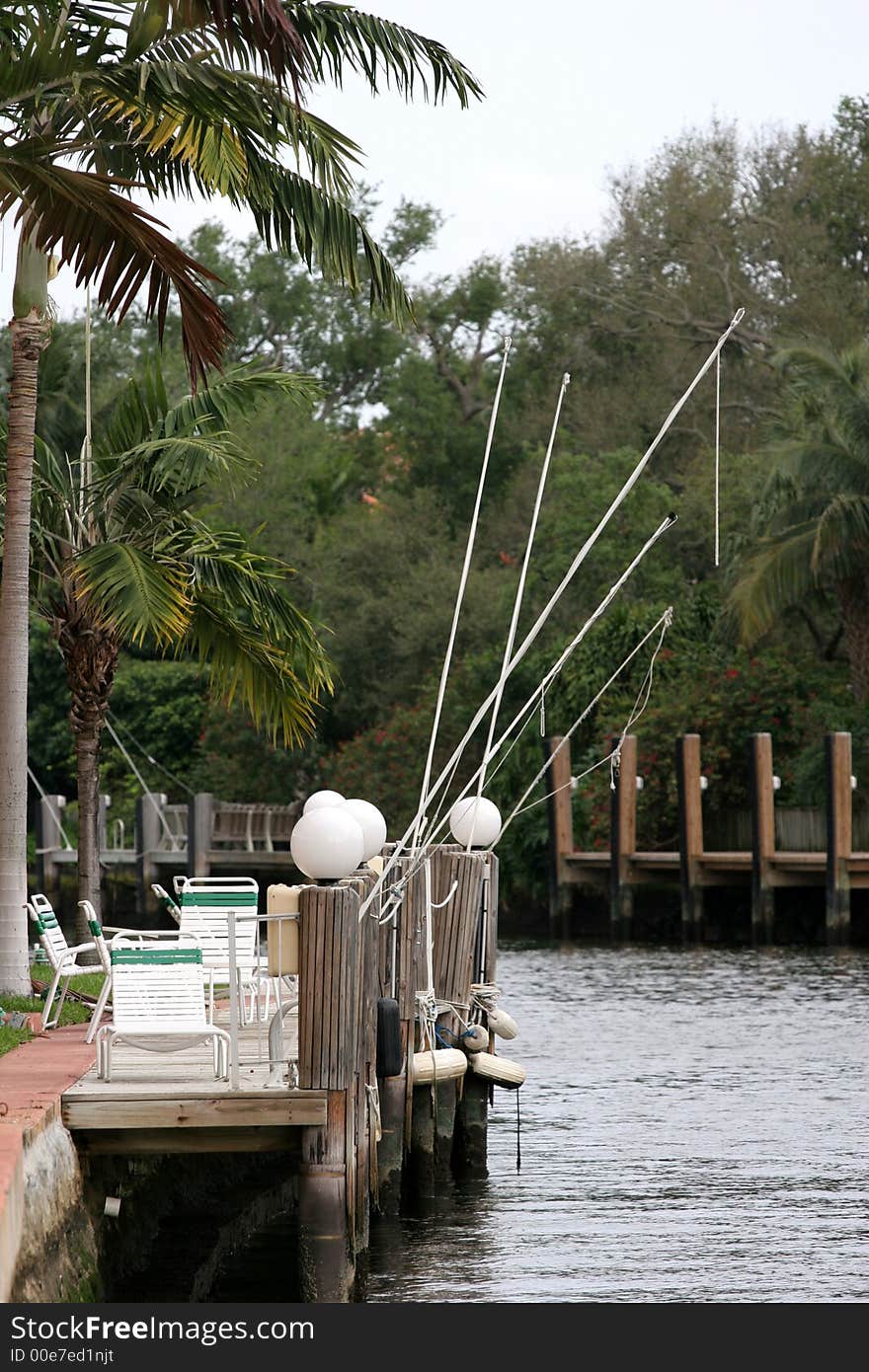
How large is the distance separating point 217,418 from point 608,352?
34.6 metres

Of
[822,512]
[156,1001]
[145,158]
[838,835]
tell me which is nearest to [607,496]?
[822,512]

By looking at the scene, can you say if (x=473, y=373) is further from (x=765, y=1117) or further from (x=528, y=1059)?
(x=765, y=1117)

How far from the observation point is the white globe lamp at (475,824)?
1585 centimetres

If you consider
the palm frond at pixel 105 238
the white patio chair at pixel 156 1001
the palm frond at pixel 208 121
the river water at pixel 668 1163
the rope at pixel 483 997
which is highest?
the palm frond at pixel 208 121

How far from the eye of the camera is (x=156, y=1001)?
1113cm

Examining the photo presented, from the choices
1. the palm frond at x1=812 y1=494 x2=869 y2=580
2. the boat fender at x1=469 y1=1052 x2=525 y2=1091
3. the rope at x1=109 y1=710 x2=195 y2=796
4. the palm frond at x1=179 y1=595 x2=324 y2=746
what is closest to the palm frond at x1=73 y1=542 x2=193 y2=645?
the palm frond at x1=179 y1=595 x2=324 y2=746

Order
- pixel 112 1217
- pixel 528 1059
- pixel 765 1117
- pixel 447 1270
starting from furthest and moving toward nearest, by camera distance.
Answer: pixel 528 1059, pixel 765 1117, pixel 447 1270, pixel 112 1217

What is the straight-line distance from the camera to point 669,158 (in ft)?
172

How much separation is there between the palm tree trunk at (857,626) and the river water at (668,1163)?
432 inches

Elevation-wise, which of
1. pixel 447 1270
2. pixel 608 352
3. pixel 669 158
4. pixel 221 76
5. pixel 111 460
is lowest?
pixel 447 1270

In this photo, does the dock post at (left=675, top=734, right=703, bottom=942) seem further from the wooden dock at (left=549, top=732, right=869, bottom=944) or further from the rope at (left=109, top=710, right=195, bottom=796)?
the rope at (left=109, top=710, right=195, bottom=796)

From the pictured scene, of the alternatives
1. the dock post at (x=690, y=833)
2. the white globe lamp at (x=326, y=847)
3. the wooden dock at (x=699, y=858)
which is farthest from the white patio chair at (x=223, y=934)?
the dock post at (x=690, y=833)

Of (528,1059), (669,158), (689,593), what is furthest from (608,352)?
(528,1059)

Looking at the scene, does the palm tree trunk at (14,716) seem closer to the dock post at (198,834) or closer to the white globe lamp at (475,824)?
the white globe lamp at (475,824)
